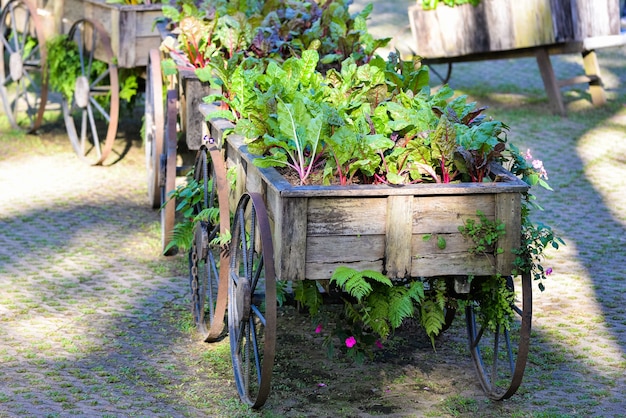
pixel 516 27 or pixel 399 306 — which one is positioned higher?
pixel 516 27

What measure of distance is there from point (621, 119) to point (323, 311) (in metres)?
6.39

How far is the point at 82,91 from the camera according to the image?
26.7 ft

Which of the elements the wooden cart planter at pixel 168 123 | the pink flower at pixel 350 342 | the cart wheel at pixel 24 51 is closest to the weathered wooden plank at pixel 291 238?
the pink flower at pixel 350 342

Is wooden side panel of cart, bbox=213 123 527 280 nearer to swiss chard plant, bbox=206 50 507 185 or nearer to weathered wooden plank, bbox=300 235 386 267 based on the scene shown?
weathered wooden plank, bbox=300 235 386 267

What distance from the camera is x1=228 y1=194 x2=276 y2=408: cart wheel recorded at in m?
3.79

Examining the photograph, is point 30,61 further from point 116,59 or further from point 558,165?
point 558,165

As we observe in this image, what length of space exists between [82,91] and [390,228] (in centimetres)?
508

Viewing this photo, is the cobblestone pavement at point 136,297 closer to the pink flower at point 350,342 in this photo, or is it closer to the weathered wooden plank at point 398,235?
the pink flower at point 350,342

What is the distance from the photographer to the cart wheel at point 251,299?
379cm

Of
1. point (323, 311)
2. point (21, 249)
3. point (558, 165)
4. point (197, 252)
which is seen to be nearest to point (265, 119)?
point (197, 252)

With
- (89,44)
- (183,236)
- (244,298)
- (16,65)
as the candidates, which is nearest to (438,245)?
(244,298)

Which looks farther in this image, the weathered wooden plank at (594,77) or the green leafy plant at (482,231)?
the weathered wooden plank at (594,77)

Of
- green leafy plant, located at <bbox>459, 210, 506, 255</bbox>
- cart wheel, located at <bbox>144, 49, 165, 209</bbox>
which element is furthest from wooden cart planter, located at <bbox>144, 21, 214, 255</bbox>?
green leafy plant, located at <bbox>459, 210, 506, 255</bbox>

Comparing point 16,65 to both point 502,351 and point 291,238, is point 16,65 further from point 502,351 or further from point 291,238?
point 291,238
